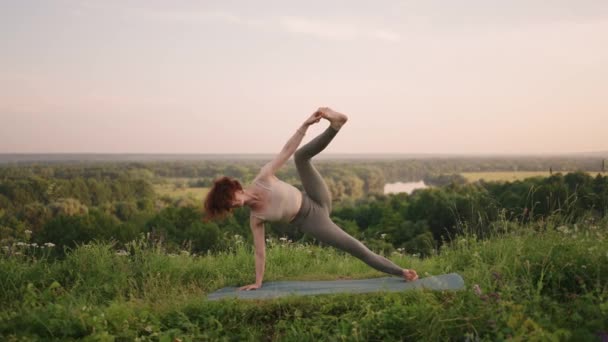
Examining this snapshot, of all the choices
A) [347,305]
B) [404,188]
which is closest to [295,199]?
[347,305]

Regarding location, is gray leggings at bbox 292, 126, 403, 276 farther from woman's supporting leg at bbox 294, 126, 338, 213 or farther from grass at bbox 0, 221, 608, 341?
grass at bbox 0, 221, 608, 341

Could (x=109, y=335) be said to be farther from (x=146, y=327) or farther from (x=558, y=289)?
(x=558, y=289)

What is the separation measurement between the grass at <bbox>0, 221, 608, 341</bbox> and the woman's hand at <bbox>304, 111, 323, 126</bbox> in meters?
2.01

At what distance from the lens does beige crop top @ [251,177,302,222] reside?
6.34 m

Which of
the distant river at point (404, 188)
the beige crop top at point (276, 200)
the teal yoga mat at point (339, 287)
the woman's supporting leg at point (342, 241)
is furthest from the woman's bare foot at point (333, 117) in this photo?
the distant river at point (404, 188)

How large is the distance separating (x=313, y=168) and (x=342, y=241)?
991 millimetres

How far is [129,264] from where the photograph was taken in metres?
7.52

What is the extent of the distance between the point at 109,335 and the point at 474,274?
3848mm

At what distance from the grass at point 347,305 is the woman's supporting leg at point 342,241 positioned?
54cm

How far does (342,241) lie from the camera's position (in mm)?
6574

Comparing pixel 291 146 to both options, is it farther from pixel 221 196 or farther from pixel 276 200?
pixel 221 196

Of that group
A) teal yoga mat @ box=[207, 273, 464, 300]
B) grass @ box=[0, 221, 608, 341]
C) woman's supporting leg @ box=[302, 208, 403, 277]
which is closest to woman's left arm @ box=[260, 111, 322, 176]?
woman's supporting leg @ box=[302, 208, 403, 277]

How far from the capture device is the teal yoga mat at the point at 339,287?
589cm

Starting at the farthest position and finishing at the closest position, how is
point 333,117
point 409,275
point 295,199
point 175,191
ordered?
point 175,191, point 409,275, point 295,199, point 333,117
